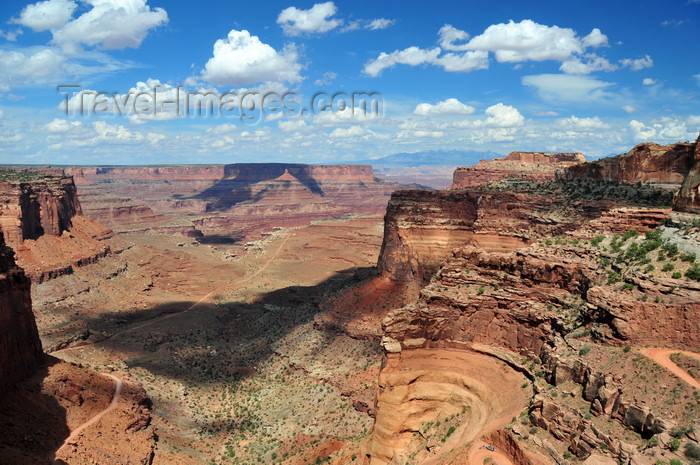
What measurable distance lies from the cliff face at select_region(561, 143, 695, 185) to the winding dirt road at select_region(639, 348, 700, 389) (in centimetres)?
2854

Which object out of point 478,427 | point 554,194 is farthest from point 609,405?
point 554,194

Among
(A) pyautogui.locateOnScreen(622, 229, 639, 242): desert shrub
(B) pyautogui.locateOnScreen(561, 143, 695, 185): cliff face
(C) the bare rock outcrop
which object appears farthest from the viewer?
(C) the bare rock outcrop

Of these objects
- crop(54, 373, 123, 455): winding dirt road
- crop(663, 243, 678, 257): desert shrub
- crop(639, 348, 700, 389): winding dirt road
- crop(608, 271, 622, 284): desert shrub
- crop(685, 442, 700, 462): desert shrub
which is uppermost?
crop(663, 243, 678, 257): desert shrub

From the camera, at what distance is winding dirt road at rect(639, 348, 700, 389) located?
55.4 feet

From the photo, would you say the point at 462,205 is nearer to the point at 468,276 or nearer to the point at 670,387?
the point at 468,276

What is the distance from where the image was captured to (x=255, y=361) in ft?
174

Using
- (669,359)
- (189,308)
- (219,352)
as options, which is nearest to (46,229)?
(189,308)

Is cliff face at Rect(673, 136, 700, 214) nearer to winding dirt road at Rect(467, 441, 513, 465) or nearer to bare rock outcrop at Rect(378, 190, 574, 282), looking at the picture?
bare rock outcrop at Rect(378, 190, 574, 282)

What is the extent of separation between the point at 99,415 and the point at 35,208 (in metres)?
63.6

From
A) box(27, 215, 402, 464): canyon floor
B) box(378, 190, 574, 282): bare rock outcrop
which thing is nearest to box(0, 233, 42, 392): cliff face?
box(27, 215, 402, 464): canyon floor

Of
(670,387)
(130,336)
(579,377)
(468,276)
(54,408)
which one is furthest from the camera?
(130,336)

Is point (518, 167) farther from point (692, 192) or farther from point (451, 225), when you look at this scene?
point (692, 192)

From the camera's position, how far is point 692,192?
1067 inches

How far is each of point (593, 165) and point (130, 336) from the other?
202ft
